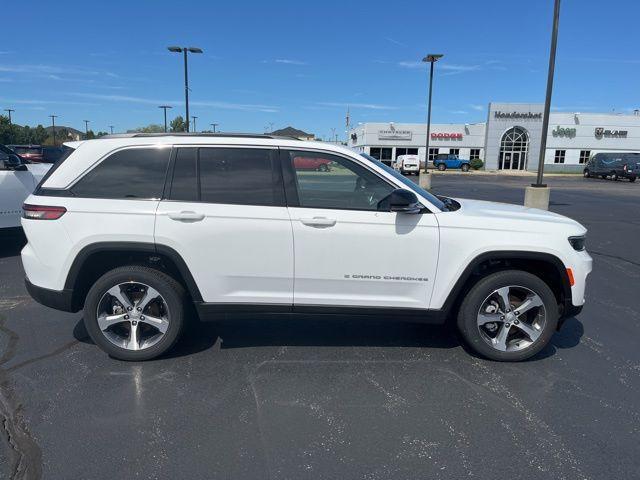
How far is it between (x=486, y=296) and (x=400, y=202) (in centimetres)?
107

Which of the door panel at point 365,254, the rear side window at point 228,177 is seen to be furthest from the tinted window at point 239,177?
the door panel at point 365,254

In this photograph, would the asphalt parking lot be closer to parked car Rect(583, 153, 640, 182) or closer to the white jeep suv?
the white jeep suv

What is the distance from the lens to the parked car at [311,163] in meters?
3.81

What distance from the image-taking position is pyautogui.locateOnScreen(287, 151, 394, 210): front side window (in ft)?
12.3

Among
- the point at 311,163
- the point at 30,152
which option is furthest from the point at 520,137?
the point at 311,163

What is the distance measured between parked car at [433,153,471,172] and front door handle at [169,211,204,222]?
55380mm

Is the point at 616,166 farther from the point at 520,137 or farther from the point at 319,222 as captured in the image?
the point at 319,222

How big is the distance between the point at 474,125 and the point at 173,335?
208 feet

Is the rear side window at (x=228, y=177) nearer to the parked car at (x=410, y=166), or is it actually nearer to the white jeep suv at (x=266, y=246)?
the white jeep suv at (x=266, y=246)

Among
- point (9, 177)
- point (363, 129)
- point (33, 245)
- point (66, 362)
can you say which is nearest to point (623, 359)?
point (66, 362)

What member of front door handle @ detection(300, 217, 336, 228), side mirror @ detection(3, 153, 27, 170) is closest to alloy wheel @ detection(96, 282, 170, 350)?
front door handle @ detection(300, 217, 336, 228)

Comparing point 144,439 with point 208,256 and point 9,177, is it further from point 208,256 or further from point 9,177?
point 9,177

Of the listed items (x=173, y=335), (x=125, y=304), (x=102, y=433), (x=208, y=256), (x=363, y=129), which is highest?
(x=363, y=129)

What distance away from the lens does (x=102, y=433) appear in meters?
2.92
